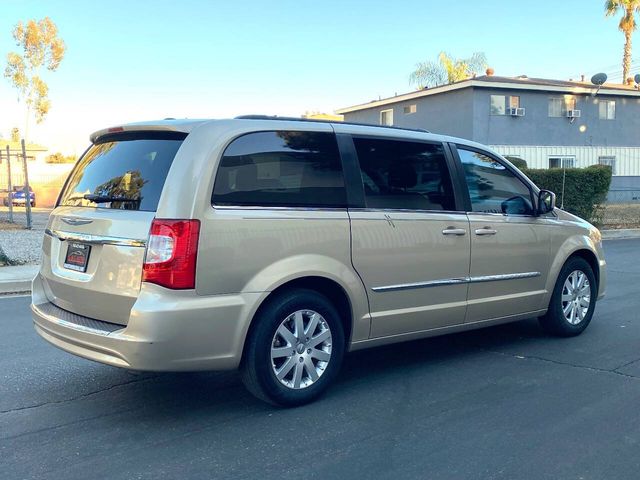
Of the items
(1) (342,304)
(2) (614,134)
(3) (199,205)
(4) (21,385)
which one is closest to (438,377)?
(1) (342,304)

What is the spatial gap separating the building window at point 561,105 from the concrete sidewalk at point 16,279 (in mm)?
27272

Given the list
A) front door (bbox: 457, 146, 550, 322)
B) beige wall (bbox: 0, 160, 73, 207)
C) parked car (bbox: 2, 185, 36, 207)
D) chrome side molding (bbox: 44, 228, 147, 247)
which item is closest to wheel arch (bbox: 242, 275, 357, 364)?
chrome side molding (bbox: 44, 228, 147, 247)

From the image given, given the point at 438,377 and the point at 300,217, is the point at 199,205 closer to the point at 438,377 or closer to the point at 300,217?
the point at 300,217

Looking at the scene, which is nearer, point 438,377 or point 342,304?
point 342,304

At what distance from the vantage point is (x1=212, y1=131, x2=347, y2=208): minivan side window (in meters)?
4.23

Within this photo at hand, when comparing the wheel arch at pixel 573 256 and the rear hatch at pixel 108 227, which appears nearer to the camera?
the rear hatch at pixel 108 227

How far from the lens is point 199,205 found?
4.01 m

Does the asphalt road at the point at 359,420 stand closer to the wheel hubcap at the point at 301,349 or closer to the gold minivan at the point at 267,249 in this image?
the wheel hubcap at the point at 301,349

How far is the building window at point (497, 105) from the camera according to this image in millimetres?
30547

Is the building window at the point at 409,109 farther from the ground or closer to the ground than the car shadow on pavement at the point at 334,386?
farther from the ground

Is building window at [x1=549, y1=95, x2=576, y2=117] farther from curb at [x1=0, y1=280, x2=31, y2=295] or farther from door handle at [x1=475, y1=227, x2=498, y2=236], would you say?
door handle at [x1=475, y1=227, x2=498, y2=236]

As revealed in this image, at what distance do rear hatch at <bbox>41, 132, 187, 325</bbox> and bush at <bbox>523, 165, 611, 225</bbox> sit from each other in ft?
54.5

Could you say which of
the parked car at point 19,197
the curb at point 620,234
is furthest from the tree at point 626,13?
the parked car at point 19,197

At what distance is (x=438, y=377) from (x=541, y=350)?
1357mm
